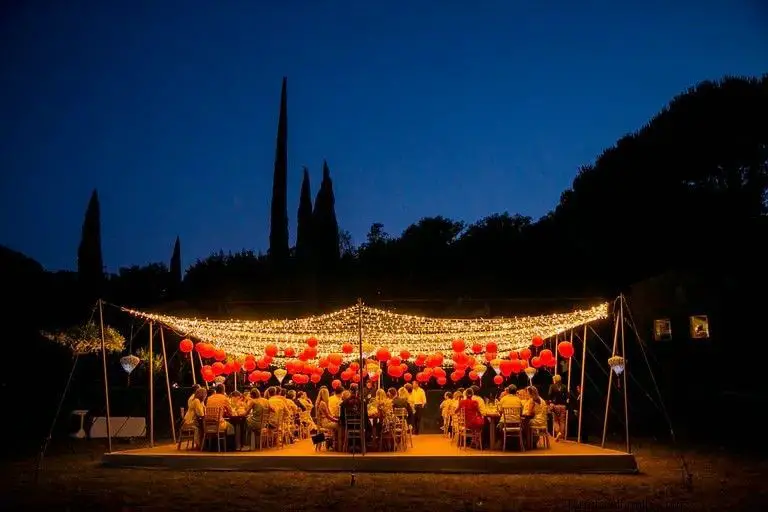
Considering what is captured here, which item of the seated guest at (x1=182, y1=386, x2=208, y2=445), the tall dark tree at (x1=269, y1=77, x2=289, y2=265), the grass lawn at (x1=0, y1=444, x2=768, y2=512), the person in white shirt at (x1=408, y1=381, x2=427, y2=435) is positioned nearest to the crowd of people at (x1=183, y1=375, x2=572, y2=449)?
the seated guest at (x1=182, y1=386, x2=208, y2=445)

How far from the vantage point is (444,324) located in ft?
44.3

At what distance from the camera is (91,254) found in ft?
85.8

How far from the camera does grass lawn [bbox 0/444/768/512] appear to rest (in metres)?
7.40

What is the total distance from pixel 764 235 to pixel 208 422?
56.8 feet

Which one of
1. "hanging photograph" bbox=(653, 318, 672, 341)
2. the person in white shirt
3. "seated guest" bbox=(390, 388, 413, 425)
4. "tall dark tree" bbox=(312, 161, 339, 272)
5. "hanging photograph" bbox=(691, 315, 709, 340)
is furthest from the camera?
"tall dark tree" bbox=(312, 161, 339, 272)

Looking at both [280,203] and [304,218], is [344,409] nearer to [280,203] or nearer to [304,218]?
[280,203]

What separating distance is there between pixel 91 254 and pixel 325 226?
374 inches

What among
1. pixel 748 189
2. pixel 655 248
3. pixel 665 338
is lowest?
pixel 665 338

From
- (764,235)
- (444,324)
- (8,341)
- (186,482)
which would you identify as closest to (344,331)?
(444,324)

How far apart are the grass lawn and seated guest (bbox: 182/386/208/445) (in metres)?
1.46

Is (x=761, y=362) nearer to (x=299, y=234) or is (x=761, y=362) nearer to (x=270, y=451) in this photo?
(x=270, y=451)

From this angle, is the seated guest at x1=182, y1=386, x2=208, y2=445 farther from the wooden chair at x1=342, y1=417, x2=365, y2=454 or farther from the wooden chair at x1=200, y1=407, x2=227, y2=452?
the wooden chair at x1=342, y1=417, x2=365, y2=454

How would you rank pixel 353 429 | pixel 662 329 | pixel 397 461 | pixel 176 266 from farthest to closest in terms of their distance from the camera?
pixel 176 266
pixel 662 329
pixel 353 429
pixel 397 461

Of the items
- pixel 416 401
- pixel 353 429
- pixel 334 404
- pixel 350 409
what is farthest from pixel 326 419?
pixel 416 401
